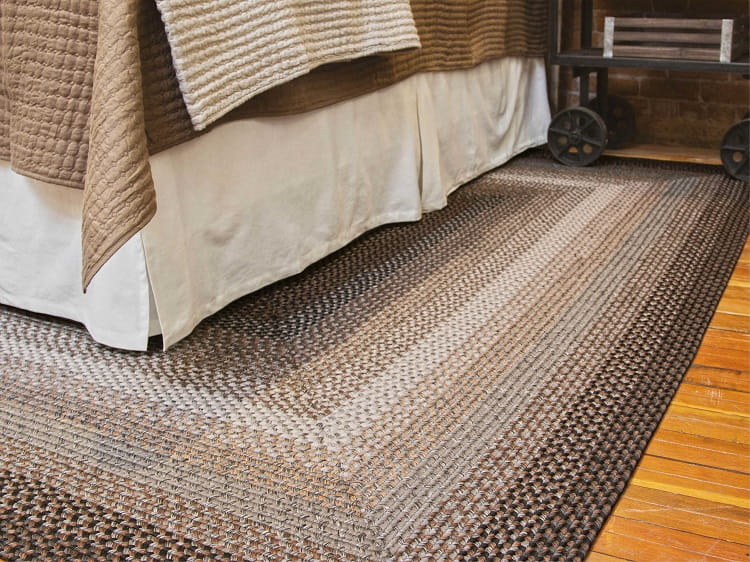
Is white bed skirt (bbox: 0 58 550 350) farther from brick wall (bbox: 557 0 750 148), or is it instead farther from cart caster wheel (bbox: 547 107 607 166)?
brick wall (bbox: 557 0 750 148)

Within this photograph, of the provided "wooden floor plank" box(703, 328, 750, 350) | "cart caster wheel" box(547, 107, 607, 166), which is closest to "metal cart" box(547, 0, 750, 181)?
"cart caster wheel" box(547, 107, 607, 166)

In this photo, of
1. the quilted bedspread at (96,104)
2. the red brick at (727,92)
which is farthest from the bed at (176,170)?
the red brick at (727,92)

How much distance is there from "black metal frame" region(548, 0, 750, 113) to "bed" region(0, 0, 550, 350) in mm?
541

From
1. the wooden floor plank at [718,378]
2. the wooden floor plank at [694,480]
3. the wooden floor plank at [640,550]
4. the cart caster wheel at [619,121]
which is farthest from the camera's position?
the cart caster wheel at [619,121]

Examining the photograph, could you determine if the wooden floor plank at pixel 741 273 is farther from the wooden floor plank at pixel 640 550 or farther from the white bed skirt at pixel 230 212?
the wooden floor plank at pixel 640 550

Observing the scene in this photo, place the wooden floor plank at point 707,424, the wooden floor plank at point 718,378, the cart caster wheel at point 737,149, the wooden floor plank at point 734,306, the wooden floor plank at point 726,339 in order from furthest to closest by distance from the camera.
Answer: the cart caster wheel at point 737,149
the wooden floor plank at point 734,306
the wooden floor plank at point 726,339
the wooden floor plank at point 718,378
the wooden floor plank at point 707,424

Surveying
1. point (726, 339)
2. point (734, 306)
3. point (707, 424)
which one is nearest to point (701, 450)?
point (707, 424)

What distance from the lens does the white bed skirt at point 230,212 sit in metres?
1.52

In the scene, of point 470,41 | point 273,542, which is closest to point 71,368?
point 273,542

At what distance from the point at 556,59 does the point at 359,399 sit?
1688 mm

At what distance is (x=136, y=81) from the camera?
132cm

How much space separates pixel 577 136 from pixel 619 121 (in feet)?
1.16

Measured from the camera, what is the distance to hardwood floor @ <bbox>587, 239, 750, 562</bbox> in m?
1.02

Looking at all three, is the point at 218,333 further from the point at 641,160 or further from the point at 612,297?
the point at 641,160
